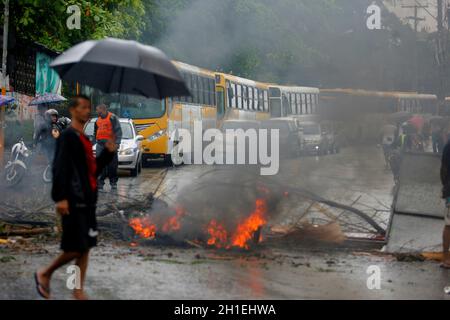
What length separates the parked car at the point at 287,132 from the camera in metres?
31.9

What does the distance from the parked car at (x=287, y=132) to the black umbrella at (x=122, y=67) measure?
902 inches

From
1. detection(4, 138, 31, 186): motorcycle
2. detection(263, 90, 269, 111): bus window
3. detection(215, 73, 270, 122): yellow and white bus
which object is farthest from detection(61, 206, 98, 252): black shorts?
detection(263, 90, 269, 111): bus window

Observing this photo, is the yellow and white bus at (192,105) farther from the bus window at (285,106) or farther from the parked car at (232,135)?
the bus window at (285,106)

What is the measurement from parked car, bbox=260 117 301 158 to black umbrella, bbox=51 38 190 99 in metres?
22.9

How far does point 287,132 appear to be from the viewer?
32.8 metres

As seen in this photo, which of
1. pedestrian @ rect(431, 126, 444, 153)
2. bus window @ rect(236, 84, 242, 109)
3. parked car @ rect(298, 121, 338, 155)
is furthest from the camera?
bus window @ rect(236, 84, 242, 109)

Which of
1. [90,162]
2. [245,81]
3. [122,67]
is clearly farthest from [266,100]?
[90,162]

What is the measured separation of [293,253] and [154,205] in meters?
1.99

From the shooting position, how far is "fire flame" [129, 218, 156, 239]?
1102cm

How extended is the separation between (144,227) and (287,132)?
22021 mm

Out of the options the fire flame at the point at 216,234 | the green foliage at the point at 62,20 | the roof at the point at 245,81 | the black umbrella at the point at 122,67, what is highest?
the green foliage at the point at 62,20

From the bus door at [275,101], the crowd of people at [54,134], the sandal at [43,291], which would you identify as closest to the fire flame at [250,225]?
the sandal at [43,291]

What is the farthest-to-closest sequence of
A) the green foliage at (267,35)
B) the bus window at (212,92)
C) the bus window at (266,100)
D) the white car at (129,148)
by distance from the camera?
1. the bus window at (266,100)
2. the bus window at (212,92)
3. the white car at (129,148)
4. the green foliage at (267,35)

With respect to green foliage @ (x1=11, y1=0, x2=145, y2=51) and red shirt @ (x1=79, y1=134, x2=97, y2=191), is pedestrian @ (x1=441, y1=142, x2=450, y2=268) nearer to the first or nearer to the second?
red shirt @ (x1=79, y1=134, x2=97, y2=191)
